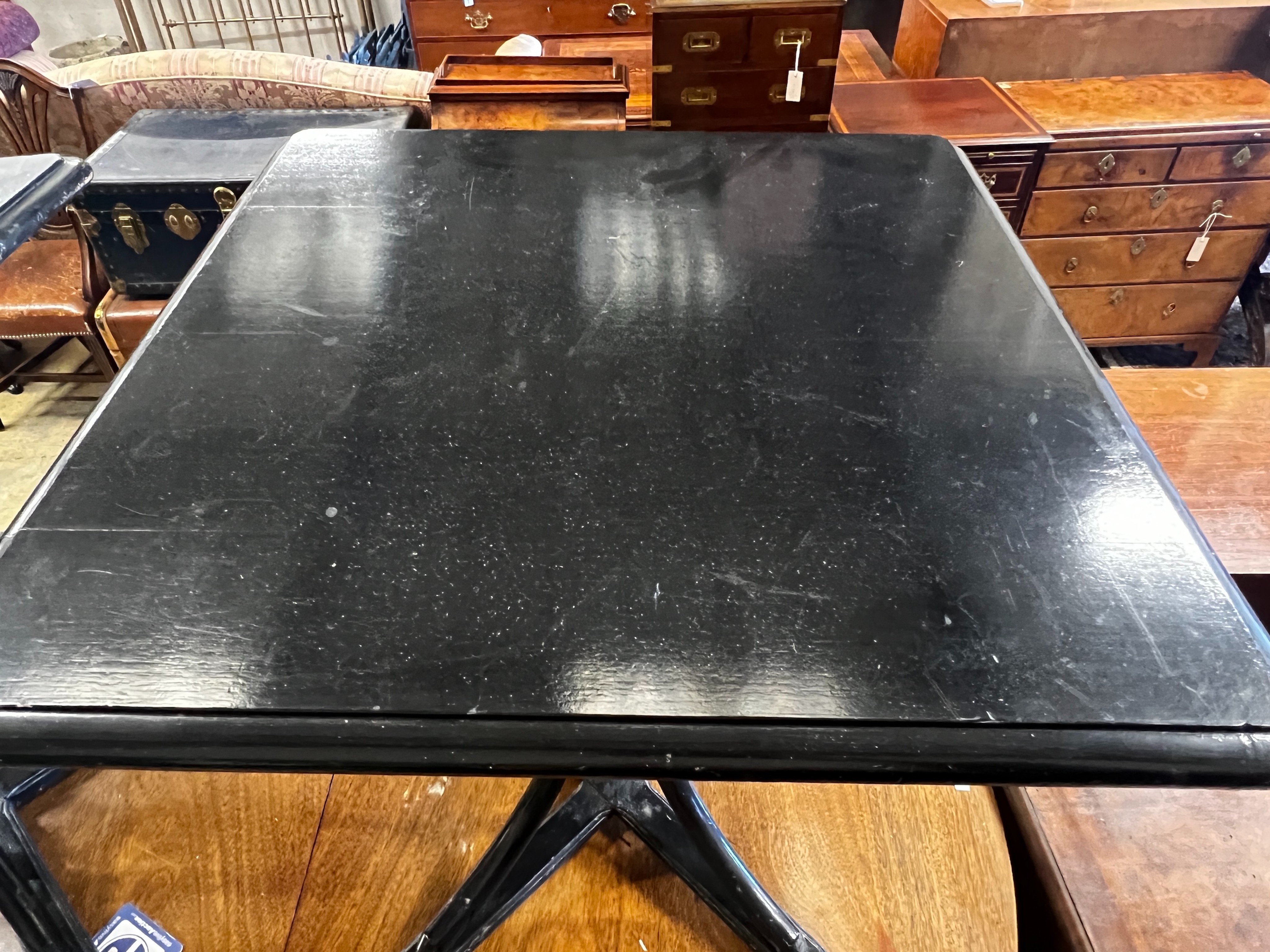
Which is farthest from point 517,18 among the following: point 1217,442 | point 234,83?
point 1217,442

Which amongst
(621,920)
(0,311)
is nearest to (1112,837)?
(621,920)

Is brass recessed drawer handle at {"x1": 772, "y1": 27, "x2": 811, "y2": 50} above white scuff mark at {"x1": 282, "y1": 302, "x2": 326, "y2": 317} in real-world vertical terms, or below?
above

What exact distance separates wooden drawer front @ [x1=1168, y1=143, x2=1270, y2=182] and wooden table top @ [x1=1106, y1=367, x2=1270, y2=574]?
0.68m

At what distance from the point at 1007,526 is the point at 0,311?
2.24 m

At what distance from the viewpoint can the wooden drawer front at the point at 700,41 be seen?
1.52 meters

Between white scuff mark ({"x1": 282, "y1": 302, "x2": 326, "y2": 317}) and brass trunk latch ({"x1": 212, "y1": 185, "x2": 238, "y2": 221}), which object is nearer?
white scuff mark ({"x1": 282, "y1": 302, "x2": 326, "y2": 317})

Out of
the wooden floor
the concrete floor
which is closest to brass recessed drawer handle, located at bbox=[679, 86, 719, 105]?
the wooden floor

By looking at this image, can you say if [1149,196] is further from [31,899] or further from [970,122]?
[31,899]

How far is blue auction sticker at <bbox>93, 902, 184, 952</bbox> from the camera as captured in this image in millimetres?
917

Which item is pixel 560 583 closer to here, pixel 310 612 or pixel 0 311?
pixel 310 612

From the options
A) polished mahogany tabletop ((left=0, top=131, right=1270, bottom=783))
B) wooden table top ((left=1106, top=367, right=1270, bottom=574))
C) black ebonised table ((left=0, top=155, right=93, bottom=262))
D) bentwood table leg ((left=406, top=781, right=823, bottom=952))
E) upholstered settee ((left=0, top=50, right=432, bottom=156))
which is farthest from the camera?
upholstered settee ((left=0, top=50, right=432, bottom=156))

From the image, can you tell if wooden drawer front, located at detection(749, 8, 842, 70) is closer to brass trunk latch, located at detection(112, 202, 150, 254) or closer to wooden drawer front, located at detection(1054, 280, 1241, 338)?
wooden drawer front, located at detection(1054, 280, 1241, 338)

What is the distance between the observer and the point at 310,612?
502mm

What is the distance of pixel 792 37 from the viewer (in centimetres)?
156
